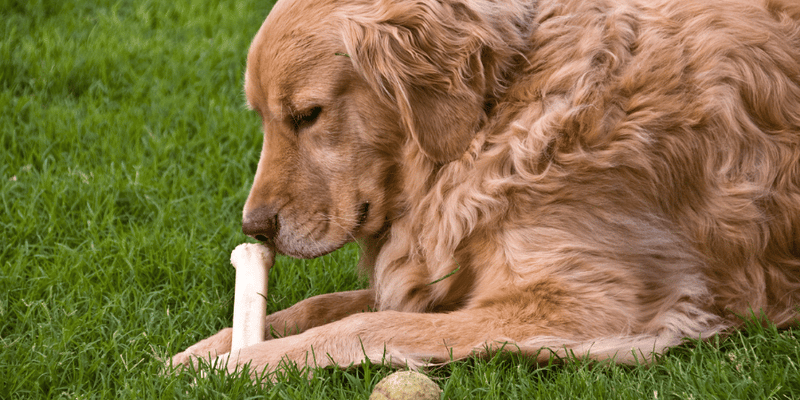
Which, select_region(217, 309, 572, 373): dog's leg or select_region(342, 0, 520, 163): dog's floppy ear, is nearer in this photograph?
select_region(217, 309, 572, 373): dog's leg

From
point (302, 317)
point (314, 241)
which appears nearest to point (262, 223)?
point (314, 241)

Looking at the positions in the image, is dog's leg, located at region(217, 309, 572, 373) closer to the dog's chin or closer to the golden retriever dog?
the golden retriever dog

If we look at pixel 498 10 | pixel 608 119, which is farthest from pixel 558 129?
pixel 498 10

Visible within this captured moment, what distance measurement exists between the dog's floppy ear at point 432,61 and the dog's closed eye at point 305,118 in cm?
23

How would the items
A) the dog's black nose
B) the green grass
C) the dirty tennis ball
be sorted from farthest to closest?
the dog's black nose → the green grass → the dirty tennis ball

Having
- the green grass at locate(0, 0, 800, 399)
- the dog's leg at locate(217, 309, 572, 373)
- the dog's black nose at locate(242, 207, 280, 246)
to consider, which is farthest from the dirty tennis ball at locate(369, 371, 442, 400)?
the dog's black nose at locate(242, 207, 280, 246)

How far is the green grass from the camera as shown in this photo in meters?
2.41

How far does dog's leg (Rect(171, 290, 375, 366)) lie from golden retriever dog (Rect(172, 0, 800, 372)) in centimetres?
3

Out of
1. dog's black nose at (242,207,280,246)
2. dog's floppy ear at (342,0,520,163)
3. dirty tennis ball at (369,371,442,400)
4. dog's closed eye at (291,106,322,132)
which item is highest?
dog's floppy ear at (342,0,520,163)

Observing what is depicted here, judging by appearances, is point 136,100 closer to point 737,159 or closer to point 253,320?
point 253,320

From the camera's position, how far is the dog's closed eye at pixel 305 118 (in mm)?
2797

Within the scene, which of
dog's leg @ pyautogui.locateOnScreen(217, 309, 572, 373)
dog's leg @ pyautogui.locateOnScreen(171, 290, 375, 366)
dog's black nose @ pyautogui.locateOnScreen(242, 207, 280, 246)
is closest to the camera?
dog's leg @ pyautogui.locateOnScreen(217, 309, 572, 373)

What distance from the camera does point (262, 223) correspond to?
2.93 meters

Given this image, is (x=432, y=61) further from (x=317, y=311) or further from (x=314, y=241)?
(x=317, y=311)
